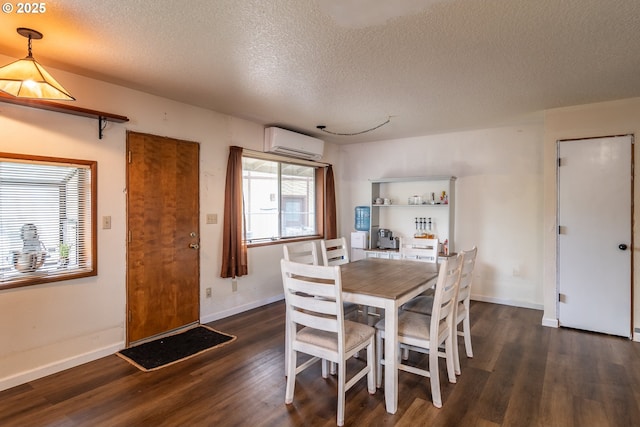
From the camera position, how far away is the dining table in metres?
2.19

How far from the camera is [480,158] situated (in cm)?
480

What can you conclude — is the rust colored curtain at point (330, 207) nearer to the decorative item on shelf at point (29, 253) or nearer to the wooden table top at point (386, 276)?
the wooden table top at point (386, 276)

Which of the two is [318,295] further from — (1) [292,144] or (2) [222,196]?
(1) [292,144]

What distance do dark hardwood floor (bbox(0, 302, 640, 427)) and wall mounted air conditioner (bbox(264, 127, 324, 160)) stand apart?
2510 millimetres

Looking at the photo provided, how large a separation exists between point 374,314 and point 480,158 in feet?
9.80

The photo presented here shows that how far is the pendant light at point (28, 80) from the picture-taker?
7.13ft

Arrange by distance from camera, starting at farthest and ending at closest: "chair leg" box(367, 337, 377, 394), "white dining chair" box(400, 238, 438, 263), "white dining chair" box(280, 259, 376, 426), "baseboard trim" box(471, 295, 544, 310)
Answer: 1. "baseboard trim" box(471, 295, 544, 310)
2. "white dining chair" box(400, 238, 438, 263)
3. "chair leg" box(367, 337, 377, 394)
4. "white dining chair" box(280, 259, 376, 426)

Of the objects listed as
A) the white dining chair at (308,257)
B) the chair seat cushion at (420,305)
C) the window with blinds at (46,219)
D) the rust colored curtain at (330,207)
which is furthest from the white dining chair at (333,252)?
the window with blinds at (46,219)

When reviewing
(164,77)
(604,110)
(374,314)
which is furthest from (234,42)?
(604,110)

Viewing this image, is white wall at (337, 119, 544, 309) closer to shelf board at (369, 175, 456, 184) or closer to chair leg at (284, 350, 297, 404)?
shelf board at (369, 175, 456, 184)

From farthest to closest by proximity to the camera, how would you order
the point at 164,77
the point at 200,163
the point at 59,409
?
1. the point at 200,163
2. the point at 164,77
3. the point at 59,409

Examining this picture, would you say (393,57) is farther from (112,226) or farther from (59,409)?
(59,409)

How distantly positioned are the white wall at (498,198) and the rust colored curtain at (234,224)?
2738 millimetres

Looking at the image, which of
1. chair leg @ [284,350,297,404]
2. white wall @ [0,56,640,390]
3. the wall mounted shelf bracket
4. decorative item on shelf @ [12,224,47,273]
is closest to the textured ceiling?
the wall mounted shelf bracket
